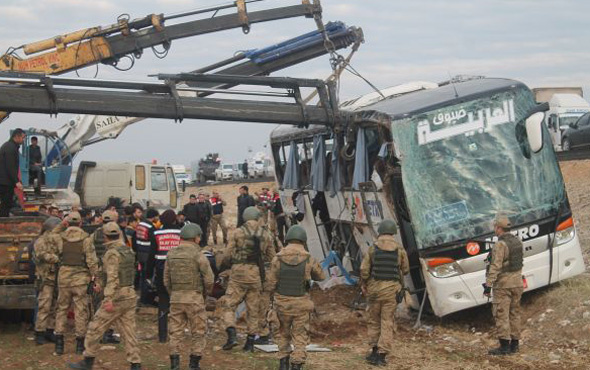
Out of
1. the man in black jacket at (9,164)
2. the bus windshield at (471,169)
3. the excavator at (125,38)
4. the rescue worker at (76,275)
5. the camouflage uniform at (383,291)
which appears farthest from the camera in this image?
the excavator at (125,38)

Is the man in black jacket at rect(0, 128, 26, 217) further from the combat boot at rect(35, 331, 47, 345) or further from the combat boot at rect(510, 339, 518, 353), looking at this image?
the combat boot at rect(510, 339, 518, 353)

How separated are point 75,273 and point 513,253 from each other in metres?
5.14

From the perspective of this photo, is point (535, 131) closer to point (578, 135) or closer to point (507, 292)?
point (507, 292)

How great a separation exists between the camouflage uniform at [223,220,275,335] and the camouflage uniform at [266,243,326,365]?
0.98 metres

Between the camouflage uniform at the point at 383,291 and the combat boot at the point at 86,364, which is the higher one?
the camouflage uniform at the point at 383,291

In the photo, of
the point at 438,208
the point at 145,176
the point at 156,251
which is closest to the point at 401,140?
the point at 438,208

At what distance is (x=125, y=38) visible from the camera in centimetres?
1772

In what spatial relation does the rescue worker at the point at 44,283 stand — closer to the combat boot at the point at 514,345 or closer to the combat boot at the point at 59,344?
the combat boot at the point at 59,344

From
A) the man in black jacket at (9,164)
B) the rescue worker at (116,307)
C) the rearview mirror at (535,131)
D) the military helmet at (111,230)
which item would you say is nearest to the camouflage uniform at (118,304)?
the rescue worker at (116,307)

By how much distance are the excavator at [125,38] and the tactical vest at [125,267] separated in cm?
942

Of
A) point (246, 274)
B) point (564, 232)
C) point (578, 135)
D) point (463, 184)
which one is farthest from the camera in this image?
point (578, 135)

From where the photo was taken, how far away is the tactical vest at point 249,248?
380 inches

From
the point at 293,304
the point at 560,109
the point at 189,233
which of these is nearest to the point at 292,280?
the point at 293,304

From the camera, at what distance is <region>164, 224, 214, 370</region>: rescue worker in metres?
8.63
